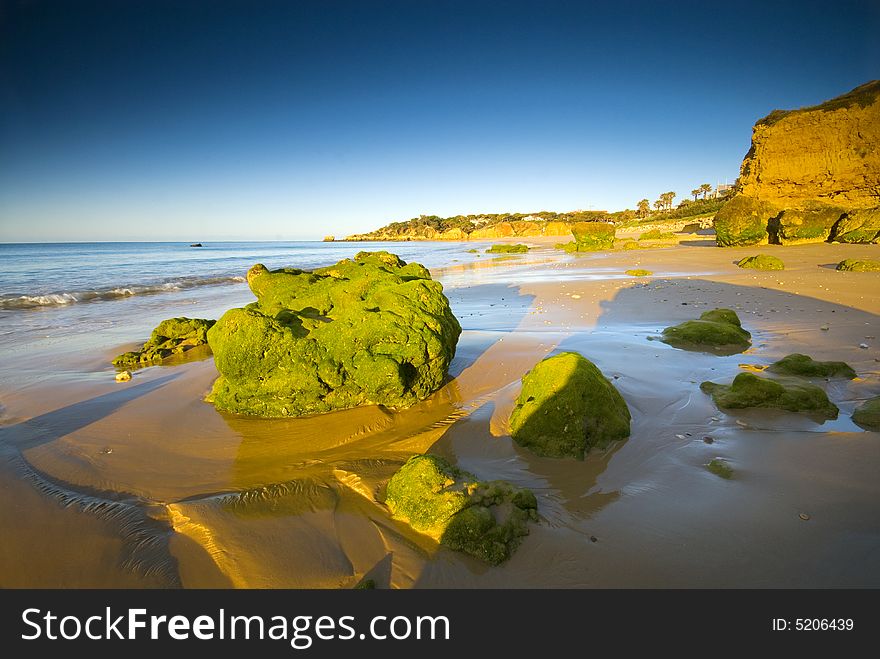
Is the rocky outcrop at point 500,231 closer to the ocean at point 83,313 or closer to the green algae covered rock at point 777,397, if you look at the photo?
the ocean at point 83,313

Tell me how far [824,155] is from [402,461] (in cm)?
3733

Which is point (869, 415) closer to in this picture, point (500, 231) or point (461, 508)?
point (461, 508)

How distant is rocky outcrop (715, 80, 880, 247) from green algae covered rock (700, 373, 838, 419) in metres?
26.8

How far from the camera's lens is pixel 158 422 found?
532 centimetres

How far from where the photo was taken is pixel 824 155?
26.3 metres

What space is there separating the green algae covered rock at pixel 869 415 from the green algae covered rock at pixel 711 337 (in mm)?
2483

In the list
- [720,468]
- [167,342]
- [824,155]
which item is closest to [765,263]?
[720,468]

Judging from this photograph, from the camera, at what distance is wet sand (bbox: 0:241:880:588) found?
2.78m

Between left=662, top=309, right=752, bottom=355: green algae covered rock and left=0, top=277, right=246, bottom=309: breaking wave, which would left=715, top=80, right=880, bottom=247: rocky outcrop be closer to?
left=662, top=309, right=752, bottom=355: green algae covered rock

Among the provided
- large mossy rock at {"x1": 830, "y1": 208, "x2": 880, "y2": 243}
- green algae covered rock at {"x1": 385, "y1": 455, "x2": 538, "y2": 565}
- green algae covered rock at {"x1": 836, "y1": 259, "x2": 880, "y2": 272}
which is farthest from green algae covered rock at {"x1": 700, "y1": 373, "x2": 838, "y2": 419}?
large mossy rock at {"x1": 830, "y1": 208, "x2": 880, "y2": 243}

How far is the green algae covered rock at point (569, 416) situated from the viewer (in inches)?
163

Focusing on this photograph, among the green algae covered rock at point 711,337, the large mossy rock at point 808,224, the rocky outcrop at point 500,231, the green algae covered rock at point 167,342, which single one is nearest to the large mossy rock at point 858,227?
the large mossy rock at point 808,224

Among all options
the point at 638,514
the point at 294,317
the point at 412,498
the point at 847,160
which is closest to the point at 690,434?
the point at 638,514
